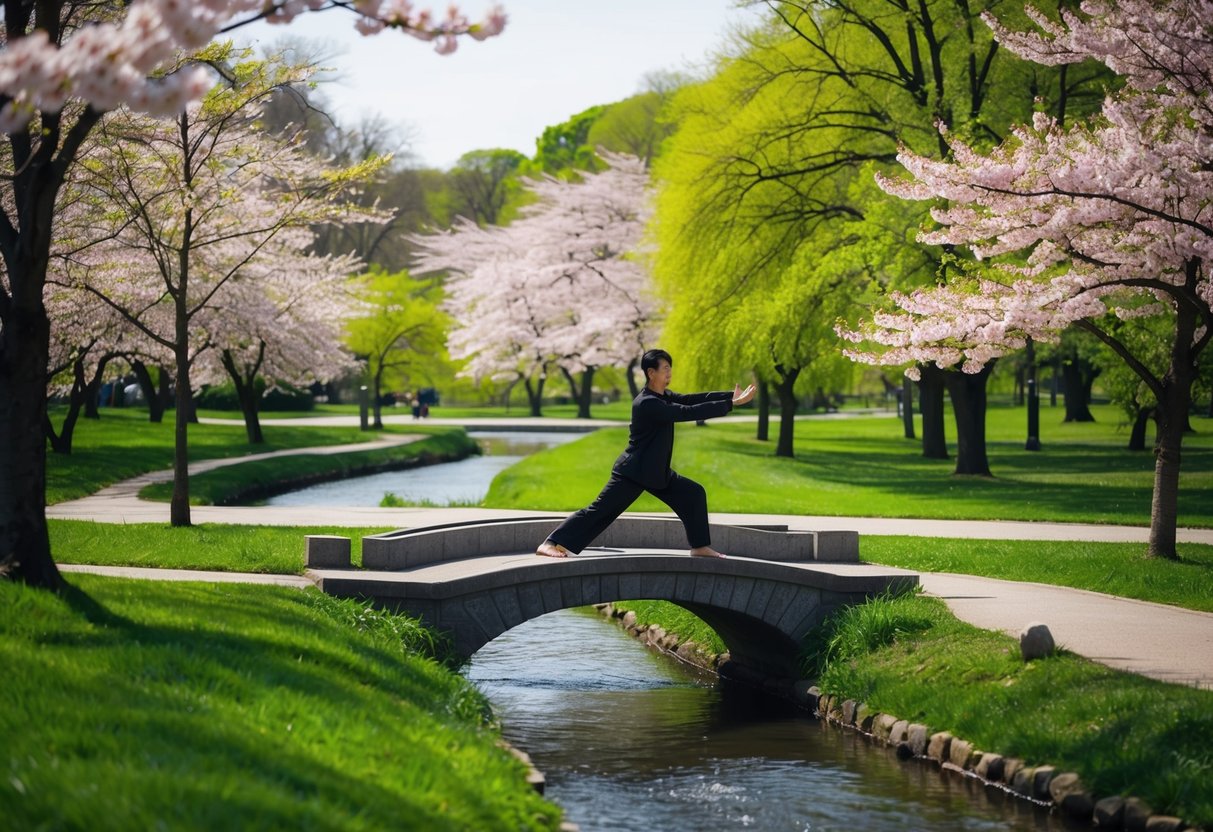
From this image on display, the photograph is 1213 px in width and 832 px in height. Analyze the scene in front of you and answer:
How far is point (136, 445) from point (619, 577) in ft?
86.4

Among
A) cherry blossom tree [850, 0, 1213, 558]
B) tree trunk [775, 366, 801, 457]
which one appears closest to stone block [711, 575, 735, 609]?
cherry blossom tree [850, 0, 1213, 558]

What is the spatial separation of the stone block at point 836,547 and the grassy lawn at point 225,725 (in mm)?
5599

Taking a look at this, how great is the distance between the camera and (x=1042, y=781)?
9852mm

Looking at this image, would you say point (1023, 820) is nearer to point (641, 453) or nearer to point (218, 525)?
point (641, 453)

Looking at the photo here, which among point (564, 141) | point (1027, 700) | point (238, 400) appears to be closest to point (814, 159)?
point (1027, 700)

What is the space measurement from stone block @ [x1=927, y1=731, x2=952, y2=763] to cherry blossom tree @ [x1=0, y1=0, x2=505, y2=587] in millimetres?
6351

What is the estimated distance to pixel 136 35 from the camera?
6.62 metres

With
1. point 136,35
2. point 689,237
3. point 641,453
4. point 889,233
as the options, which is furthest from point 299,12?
point 689,237

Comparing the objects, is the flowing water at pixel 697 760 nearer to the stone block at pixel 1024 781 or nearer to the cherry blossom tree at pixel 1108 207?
the stone block at pixel 1024 781

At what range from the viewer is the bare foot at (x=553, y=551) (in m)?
13.4

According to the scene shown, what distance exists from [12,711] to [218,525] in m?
12.4

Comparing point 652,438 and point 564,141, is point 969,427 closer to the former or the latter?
point 652,438

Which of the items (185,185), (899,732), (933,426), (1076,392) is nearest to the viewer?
(899,732)

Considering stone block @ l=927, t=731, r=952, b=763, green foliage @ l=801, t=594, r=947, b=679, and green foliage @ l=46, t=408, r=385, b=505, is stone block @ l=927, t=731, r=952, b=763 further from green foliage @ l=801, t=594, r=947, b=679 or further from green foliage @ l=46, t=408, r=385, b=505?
green foliage @ l=46, t=408, r=385, b=505
